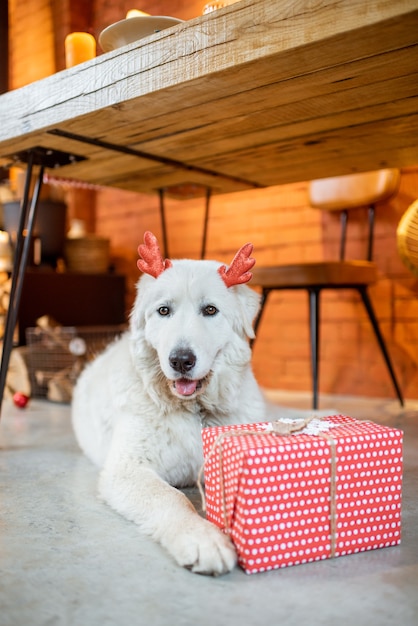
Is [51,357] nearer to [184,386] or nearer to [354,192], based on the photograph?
[354,192]

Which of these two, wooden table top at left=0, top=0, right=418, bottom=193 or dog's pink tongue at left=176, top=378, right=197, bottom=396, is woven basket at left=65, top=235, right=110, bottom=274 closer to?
wooden table top at left=0, top=0, right=418, bottom=193

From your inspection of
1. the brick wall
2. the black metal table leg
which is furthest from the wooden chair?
the black metal table leg

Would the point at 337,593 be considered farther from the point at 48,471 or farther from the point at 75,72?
the point at 75,72

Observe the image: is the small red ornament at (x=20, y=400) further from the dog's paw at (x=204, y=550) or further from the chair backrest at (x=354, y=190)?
the dog's paw at (x=204, y=550)

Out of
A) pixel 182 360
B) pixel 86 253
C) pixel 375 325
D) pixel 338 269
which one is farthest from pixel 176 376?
pixel 86 253

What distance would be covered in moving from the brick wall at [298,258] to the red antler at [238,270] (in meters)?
1.83

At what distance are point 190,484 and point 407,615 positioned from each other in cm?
82

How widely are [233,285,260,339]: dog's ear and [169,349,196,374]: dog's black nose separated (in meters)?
0.26

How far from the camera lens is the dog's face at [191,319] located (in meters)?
1.38

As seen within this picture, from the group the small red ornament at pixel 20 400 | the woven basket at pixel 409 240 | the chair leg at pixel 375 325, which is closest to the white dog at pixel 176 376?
the woven basket at pixel 409 240

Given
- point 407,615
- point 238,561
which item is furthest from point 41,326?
point 407,615

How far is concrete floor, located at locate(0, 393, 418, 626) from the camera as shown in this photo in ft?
2.96

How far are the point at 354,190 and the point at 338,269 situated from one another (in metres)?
0.73

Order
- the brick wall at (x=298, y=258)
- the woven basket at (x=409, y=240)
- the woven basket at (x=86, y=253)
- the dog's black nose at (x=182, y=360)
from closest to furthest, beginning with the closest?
1. the dog's black nose at (x=182, y=360)
2. the woven basket at (x=409, y=240)
3. the brick wall at (x=298, y=258)
4. the woven basket at (x=86, y=253)
